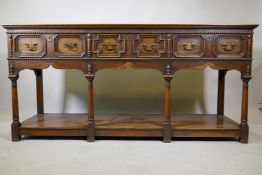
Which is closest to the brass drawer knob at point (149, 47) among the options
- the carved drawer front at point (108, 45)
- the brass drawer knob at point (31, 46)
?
the carved drawer front at point (108, 45)

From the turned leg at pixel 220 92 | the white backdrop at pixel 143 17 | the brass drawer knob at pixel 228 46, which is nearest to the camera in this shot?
the brass drawer knob at pixel 228 46

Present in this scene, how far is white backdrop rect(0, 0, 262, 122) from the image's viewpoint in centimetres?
345

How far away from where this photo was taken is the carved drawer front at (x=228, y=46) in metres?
2.49

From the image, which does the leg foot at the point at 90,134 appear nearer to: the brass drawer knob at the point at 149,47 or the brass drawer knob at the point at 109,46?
the brass drawer knob at the point at 109,46

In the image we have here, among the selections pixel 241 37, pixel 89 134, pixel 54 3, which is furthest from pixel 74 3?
pixel 241 37

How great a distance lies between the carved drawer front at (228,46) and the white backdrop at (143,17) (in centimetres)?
104

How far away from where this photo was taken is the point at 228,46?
8.17 ft

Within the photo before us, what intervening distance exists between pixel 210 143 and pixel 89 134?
44.2 inches

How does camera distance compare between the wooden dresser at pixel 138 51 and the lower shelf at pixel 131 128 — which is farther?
the lower shelf at pixel 131 128

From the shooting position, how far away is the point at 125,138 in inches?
107

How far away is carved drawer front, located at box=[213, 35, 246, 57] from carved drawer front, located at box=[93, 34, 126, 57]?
0.83 meters

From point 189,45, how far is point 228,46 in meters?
0.34

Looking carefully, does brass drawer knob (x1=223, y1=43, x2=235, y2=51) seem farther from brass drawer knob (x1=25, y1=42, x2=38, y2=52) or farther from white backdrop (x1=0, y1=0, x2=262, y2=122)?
brass drawer knob (x1=25, y1=42, x2=38, y2=52)

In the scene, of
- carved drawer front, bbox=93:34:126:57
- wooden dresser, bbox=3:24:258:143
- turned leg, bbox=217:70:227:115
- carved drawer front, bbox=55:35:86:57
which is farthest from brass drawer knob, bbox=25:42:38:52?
turned leg, bbox=217:70:227:115
